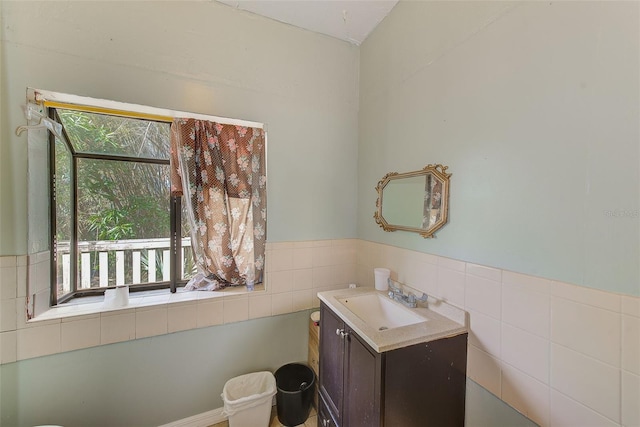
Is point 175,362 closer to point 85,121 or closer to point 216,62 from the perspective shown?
point 85,121

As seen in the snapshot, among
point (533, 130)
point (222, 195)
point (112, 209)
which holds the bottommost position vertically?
point (112, 209)

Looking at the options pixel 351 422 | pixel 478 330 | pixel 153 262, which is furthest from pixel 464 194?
pixel 153 262

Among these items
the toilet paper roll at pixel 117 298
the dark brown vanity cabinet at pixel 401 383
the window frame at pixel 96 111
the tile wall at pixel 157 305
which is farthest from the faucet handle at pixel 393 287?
the toilet paper roll at pixel 117 298

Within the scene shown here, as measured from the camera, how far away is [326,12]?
175 cm

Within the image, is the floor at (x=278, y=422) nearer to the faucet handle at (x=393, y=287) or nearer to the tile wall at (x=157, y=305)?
the tile wall at (x=157, y=305)

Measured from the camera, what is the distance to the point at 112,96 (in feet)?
4.76

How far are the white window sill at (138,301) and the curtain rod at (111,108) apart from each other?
4.06ft

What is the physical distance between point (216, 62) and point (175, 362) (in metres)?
2.11

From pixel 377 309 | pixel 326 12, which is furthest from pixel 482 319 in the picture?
pixel 326 12

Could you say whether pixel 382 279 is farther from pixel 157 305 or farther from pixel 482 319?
pixel 157 305

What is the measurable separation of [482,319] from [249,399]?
4.88 feet

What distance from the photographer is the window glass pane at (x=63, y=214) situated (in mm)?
1575

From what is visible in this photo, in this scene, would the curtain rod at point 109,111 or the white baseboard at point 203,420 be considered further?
the white baseboard at point 203,420

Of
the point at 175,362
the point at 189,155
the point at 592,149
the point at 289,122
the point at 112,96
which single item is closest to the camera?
the point at 592,149
